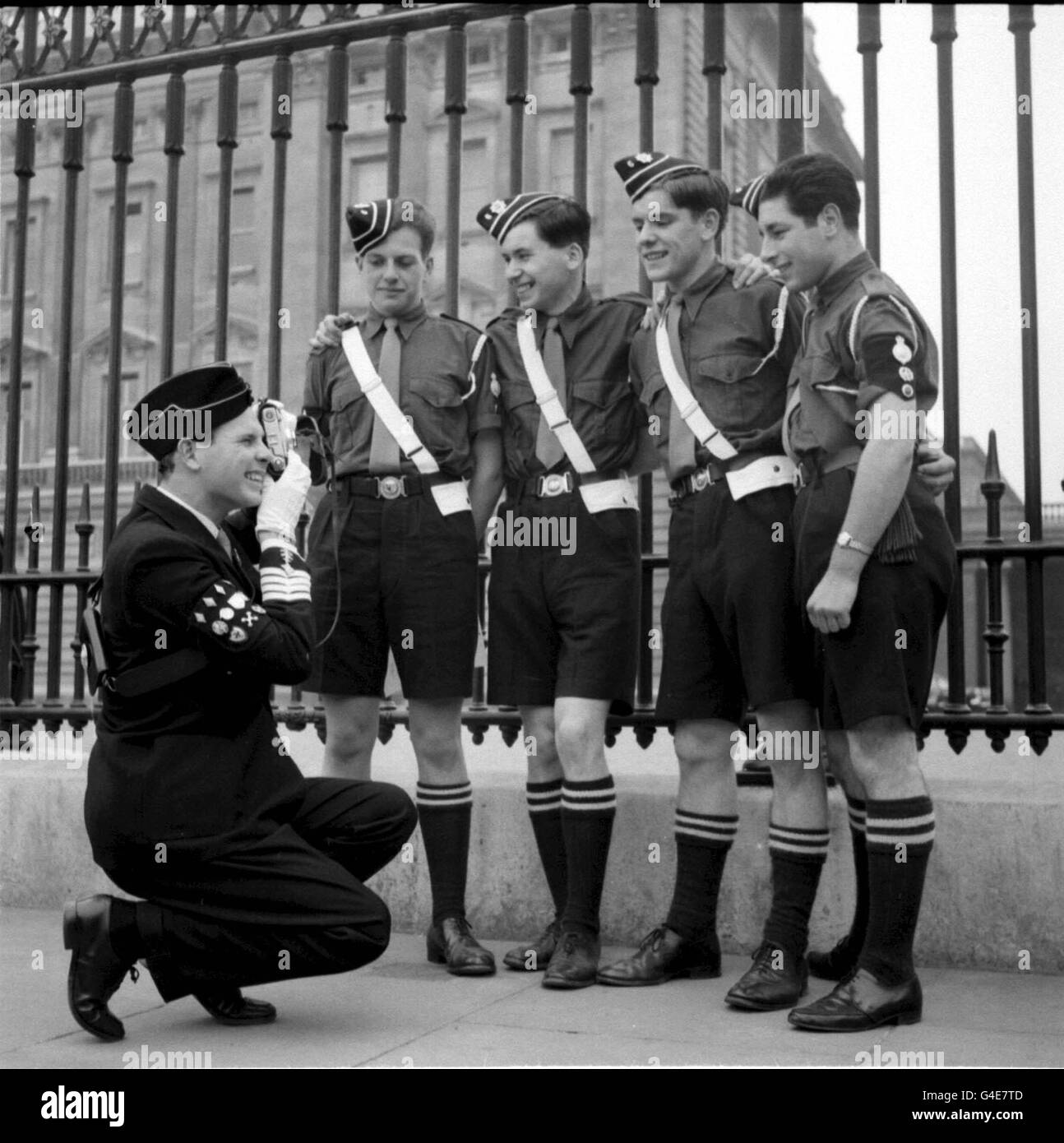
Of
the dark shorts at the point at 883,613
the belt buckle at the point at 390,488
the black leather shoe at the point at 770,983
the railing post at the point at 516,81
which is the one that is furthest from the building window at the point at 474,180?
the black leather shoe at the point at 770,983

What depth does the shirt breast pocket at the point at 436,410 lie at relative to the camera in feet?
16.0

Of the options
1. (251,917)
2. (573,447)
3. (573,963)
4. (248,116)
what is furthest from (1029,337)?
(248,116)

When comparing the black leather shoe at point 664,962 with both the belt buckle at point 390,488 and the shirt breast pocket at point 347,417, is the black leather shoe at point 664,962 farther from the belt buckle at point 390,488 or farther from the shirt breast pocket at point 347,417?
the shirt breast pocket at point 347,417

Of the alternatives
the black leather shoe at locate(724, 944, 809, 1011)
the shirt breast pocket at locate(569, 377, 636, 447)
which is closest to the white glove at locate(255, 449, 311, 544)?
the shirt breast pocket at locate(569, 377, 636, 447)

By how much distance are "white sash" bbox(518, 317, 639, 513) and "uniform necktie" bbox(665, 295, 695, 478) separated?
0.64ft

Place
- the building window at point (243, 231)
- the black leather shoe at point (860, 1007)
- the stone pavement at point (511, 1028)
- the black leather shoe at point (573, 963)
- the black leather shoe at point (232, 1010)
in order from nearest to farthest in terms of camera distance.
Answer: the stone pavement at point (511, 1028)
the black leather shoe at point (860, 1007)
the black leather shoe at point (232, 1010)
the black leather shoe at point (573, 963)
the building window at point (243, 231)

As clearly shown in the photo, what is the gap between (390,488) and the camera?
4863 millimetres

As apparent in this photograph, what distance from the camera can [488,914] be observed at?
5254 millimetres

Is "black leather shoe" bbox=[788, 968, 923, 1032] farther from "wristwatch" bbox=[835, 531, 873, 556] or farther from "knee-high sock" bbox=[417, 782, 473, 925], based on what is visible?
"knee-high sock" bbox=[417, 782, 473, 925]

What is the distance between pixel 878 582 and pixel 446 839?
172cm

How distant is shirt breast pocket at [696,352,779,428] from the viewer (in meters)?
4.41

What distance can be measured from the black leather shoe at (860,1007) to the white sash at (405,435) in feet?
6.33

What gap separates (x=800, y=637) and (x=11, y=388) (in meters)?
3.64

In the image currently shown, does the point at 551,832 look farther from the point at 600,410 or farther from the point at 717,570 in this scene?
the point at 600,410
